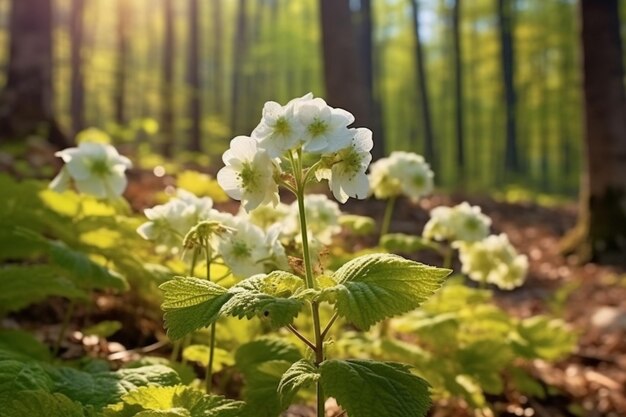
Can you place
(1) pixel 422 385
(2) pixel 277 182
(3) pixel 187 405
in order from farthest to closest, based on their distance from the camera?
(2) pixel 277 182, (3) pixel 187 405, (1) pixel 422 385

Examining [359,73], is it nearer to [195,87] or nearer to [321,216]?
[321,216]

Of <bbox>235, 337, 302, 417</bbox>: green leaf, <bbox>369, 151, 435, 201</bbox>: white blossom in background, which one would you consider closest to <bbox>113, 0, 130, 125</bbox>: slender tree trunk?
<bbox>369, 151, 435, 201</bbox>: white blossom in background

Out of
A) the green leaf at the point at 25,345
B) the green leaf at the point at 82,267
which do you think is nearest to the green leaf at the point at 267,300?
the green leaf at the point at 82,267

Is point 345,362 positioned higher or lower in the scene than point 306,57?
lower

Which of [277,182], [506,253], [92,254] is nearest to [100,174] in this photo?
[92,254]

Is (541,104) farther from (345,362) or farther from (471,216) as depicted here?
(345,362)

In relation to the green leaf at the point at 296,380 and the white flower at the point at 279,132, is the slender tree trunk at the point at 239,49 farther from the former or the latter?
the green leaf at the point at 296,380
